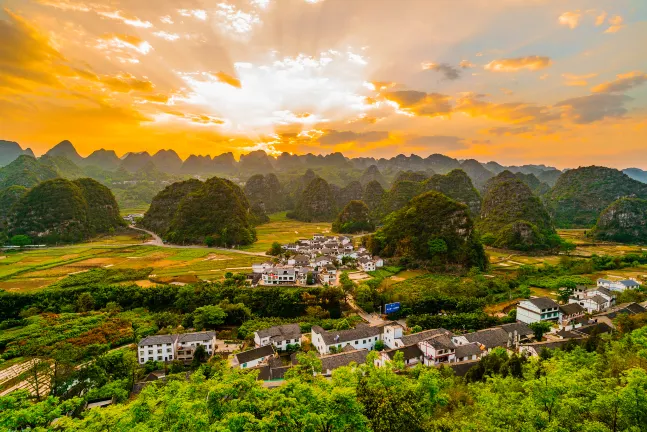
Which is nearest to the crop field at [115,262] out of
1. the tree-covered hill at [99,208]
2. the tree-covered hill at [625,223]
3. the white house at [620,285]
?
the tree-covered hill at [99,208]

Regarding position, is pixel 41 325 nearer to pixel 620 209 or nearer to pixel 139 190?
pixel 620 209

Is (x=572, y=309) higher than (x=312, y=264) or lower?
higher

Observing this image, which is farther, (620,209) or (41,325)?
(620,209)

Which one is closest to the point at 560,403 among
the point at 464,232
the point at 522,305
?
the point at 522,305

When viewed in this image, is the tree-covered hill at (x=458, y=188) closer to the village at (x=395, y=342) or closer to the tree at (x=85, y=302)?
the village at (x=395, y=342)

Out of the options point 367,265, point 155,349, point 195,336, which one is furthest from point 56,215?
point 367,265

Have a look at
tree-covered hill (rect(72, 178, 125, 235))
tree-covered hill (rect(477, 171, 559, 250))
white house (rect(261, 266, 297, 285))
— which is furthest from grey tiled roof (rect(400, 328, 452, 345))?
tree-covered hill (rect(72, 178, 125, 235))

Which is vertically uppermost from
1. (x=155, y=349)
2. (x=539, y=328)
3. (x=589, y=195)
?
(x=589, y=195)

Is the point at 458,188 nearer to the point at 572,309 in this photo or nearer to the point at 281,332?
the point at 572,309
